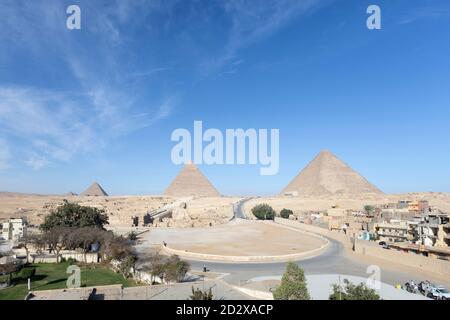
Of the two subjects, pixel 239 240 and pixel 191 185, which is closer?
pixel 239 240

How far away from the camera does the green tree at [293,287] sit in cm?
1057

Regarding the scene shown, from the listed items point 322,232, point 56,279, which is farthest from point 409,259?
point 56,279

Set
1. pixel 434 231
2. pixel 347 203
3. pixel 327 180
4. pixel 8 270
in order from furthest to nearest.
→ 1. pixel 327 180
2. pixel 347 203
3. pixel 434 231
4. pixel 8 270

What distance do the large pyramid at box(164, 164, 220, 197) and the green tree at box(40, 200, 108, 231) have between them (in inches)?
4073

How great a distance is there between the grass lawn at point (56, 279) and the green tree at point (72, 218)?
8221 millimetres

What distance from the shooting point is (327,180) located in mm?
124062

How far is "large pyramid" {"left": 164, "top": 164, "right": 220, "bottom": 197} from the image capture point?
13712cm

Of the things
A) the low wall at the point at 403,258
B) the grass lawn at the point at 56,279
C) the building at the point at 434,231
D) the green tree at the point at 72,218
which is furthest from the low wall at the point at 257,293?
the green tree at the point at 72,218

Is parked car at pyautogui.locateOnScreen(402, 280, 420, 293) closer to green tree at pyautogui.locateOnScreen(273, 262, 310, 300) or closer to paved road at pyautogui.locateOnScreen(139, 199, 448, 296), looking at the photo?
paved road at pyautogui.locateOnScreen(139, 199, 448, 296)

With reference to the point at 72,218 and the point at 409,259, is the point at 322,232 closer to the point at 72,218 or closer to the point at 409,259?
the point at 409,259

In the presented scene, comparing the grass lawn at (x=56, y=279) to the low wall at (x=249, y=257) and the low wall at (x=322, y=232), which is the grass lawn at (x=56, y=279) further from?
the low wall at (x=322, y=232)

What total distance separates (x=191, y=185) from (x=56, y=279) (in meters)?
123
